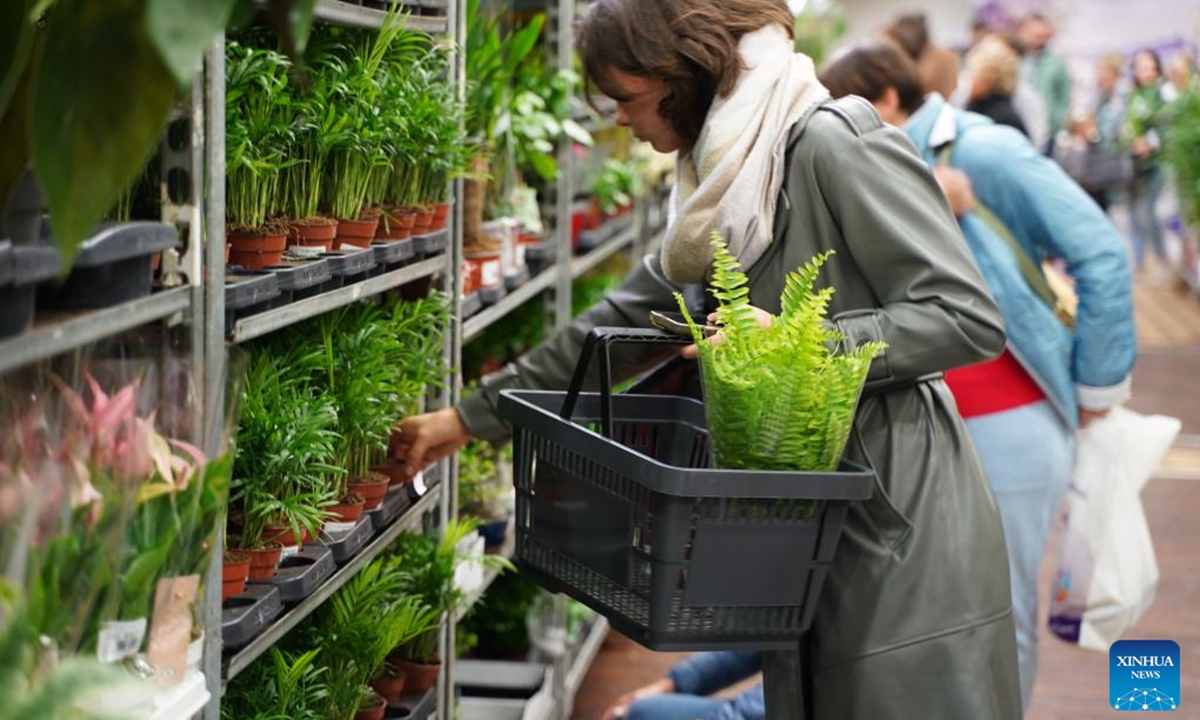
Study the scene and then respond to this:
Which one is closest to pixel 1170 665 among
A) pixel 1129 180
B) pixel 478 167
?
pixel 478 167

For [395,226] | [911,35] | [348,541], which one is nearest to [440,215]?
[395,226]

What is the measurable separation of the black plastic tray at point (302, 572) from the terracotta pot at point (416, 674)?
64cm

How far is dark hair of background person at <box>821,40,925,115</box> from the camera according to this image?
12.1ft

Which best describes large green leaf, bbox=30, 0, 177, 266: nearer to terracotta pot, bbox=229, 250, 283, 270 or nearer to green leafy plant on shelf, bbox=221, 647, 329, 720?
terracotta pot, bbox=229, 250, 283, 270

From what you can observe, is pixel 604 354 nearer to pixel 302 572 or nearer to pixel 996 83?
pixel 302 572

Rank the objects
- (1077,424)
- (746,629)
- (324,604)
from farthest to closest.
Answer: (1077,424)
(324,604)
(746,629)

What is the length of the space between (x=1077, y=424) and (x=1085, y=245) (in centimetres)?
42

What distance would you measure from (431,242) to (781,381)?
3.41 feet

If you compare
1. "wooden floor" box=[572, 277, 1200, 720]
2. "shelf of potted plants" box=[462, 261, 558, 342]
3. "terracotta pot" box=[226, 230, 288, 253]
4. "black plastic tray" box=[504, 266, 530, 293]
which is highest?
"terracotta pot" box=[226, 230, 288, 253]

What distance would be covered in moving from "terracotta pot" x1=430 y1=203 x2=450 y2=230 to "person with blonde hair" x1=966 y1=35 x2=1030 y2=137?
336 centimetres

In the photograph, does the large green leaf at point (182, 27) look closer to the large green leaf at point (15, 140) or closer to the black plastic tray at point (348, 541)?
the large green leaf at point (15, 140)

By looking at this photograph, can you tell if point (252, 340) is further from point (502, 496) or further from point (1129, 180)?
point (1129, 180)

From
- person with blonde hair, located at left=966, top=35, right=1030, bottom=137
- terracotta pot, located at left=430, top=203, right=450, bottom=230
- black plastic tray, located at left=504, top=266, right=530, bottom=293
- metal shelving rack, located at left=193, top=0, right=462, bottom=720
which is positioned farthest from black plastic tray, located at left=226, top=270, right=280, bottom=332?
person with blonde hair, located at left=966, top=35, right=1030, bottom=137

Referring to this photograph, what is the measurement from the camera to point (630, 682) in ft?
15.6
